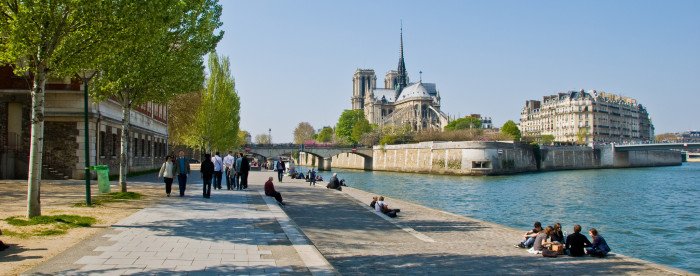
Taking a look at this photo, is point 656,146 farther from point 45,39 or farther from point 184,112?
point 45,39

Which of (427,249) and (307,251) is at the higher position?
(307,251)

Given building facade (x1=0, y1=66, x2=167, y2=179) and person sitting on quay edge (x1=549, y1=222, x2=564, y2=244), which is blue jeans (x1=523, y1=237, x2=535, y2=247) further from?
building facade (x1=0, y1=66, x2=167, y2=179)

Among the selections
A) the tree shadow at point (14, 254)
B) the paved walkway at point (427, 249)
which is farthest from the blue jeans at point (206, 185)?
the tree shadow at point (14, 254)

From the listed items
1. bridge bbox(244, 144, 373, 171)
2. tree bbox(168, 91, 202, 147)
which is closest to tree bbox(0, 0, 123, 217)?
tree bbox(168, 91, 202, 147)

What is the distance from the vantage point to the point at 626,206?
39656 millimetres

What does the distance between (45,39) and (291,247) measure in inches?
334

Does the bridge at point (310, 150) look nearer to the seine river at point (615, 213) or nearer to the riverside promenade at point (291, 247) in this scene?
the seine river at point (615, 213)

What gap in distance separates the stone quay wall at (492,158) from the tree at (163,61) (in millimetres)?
65048

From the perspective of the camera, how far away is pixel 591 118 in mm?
177125

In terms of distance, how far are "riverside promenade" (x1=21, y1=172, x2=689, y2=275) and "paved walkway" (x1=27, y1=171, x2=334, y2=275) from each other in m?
0.02

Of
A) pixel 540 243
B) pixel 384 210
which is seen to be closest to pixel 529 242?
pixel 540 243

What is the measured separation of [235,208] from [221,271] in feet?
35.6

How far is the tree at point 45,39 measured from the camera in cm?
1496

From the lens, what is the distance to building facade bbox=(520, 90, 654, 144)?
177m
